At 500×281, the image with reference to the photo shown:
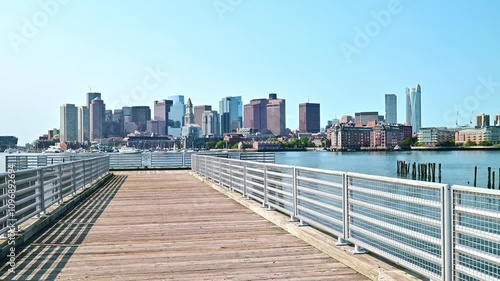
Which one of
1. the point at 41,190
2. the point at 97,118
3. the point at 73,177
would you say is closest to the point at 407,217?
the point at 41,190

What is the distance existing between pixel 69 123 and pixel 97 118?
404 inches

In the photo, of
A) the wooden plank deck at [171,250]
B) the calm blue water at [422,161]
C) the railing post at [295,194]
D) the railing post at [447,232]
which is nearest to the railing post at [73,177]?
the wooden plank deck at [171,250]

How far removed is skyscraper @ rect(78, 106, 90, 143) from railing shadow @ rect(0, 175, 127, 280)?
562 ft

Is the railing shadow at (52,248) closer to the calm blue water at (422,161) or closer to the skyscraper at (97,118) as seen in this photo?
the calm blue water at (422,161)

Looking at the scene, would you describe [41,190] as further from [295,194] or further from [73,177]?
[295,194]

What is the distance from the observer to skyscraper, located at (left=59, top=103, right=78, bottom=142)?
179500 millimetres

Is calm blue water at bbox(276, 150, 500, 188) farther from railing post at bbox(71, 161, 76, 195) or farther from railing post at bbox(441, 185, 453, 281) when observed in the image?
railing post at bbox(441, 185, 453, 281)

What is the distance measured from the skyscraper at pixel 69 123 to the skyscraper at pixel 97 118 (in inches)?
220

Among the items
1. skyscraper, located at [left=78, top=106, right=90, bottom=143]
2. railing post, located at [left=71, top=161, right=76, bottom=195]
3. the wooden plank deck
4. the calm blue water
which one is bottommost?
the calm blue water

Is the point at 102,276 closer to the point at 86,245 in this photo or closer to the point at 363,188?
the point at 86,245

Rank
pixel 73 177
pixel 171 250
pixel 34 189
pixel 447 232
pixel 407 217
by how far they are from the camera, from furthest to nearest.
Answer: pixel 73 177 → pixel 34 189 → pixel 171 250 → pixel 407 217 → pixel 447 232

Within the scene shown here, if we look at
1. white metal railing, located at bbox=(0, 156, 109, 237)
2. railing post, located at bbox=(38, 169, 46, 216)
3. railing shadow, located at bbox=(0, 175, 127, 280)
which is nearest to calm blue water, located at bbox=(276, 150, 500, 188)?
white metal railing, located at bbox=(0, 156, 109, 237)

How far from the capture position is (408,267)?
5.55m

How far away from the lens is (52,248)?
8156 millimetres
